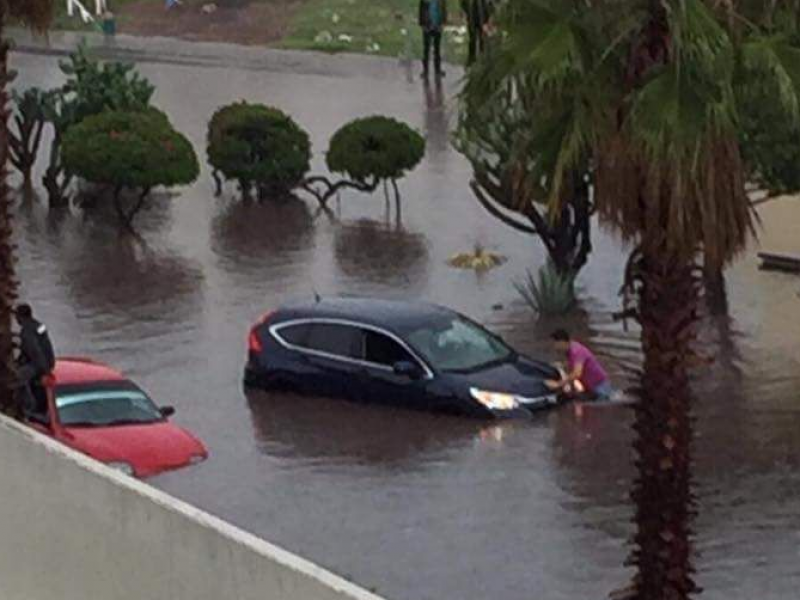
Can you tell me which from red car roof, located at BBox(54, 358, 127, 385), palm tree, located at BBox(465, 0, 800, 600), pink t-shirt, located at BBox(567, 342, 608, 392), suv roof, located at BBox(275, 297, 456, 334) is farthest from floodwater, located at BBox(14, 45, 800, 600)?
palm tree, located at BBox(465, 0, 800, 600)

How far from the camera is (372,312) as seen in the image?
82.7ft

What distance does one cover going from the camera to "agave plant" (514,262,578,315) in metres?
30.0

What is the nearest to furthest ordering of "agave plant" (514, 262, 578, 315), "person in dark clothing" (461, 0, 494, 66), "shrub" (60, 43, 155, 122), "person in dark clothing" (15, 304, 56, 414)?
"person in dark clothing" (461, 0, 494, 66) < "person in dark clothing" (15, 304, 56, 414) < "agave plant" (514, 262, 578, 315) < "shrub" (60, 43, 155, 122)

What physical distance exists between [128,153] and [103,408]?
49.8ft

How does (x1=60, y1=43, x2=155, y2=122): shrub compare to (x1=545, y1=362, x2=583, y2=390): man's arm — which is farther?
(x1=60, y1=43, x2=155, y2=122): shrub

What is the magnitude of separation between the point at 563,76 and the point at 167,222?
80.0ft

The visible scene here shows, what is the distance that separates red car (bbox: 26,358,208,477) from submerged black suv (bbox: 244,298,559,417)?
2862mm

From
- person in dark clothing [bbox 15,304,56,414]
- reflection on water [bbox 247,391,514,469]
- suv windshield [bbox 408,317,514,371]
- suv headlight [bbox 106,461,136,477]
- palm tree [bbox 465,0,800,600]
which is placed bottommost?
reflection on water [bbox 247,391,514,469]

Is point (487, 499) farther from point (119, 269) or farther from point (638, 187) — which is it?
point (119, 269)

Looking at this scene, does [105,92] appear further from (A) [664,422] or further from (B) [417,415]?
Result: (A) [664,422]

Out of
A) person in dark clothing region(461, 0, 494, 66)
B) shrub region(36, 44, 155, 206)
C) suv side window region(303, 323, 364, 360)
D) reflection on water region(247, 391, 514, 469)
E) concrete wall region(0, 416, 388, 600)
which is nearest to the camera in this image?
concrete wall region(0, 416, 388, 600)

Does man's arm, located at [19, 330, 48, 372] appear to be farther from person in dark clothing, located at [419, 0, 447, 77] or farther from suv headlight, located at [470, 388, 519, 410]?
person in dark clothing, located at [419, 0, 447, 77]

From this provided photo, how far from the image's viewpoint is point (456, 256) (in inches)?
1336

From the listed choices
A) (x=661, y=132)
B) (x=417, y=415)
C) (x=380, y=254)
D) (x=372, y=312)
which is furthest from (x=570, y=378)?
(x=661, y=132)
